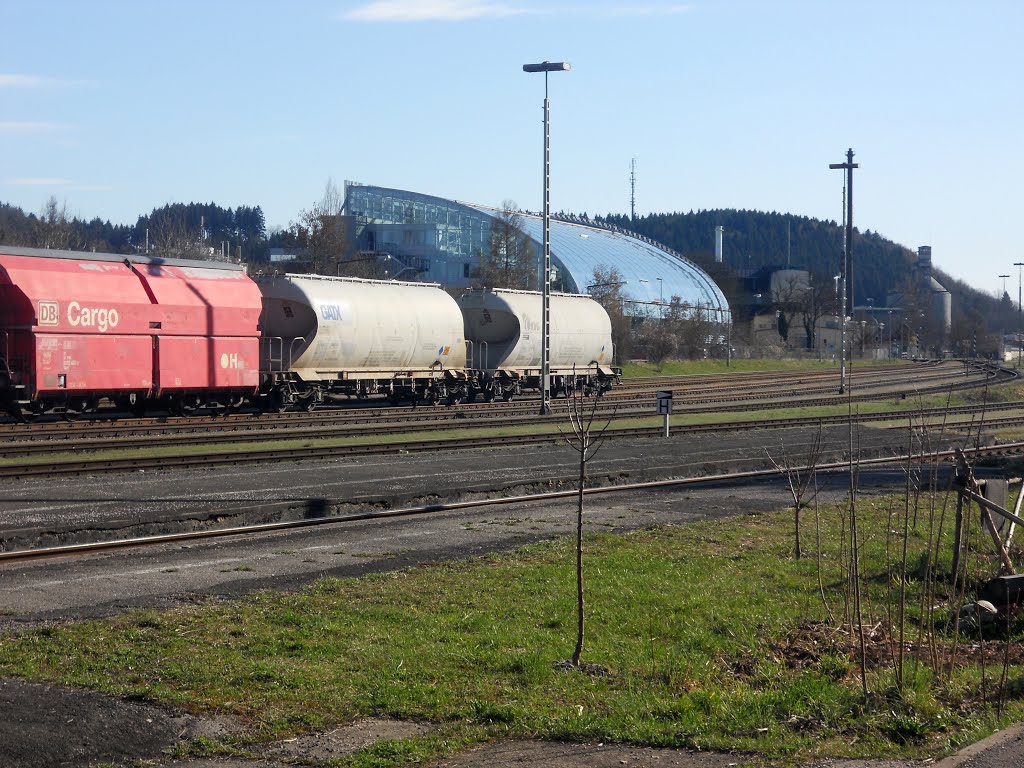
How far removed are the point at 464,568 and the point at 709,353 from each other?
76548mm

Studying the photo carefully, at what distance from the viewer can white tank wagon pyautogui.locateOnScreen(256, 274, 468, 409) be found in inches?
1399

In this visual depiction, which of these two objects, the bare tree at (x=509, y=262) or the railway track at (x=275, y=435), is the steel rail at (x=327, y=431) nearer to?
the railway track at (x=275, y=435)

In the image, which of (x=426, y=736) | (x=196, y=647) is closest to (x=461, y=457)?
(x=196, y=647)

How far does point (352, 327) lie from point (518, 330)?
872 centimetres

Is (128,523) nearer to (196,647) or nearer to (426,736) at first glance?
(196,647)

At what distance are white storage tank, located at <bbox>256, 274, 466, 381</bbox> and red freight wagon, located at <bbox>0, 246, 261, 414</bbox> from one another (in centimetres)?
199

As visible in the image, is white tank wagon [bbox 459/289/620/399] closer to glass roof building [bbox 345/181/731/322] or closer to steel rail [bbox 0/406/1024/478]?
steel rail [bbox 0/406/1024/478]

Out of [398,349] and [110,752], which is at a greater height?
[398,349]

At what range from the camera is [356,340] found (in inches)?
1449

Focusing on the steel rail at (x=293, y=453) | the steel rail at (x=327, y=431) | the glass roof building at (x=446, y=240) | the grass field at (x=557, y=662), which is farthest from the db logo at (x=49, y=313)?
the glass roof building at (x=446, y=240)

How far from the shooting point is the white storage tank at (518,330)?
4356 centimetres

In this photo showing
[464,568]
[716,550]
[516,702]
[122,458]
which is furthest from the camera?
[122,458]

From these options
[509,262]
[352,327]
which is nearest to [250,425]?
[352,327]

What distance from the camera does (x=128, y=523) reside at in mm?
14070
